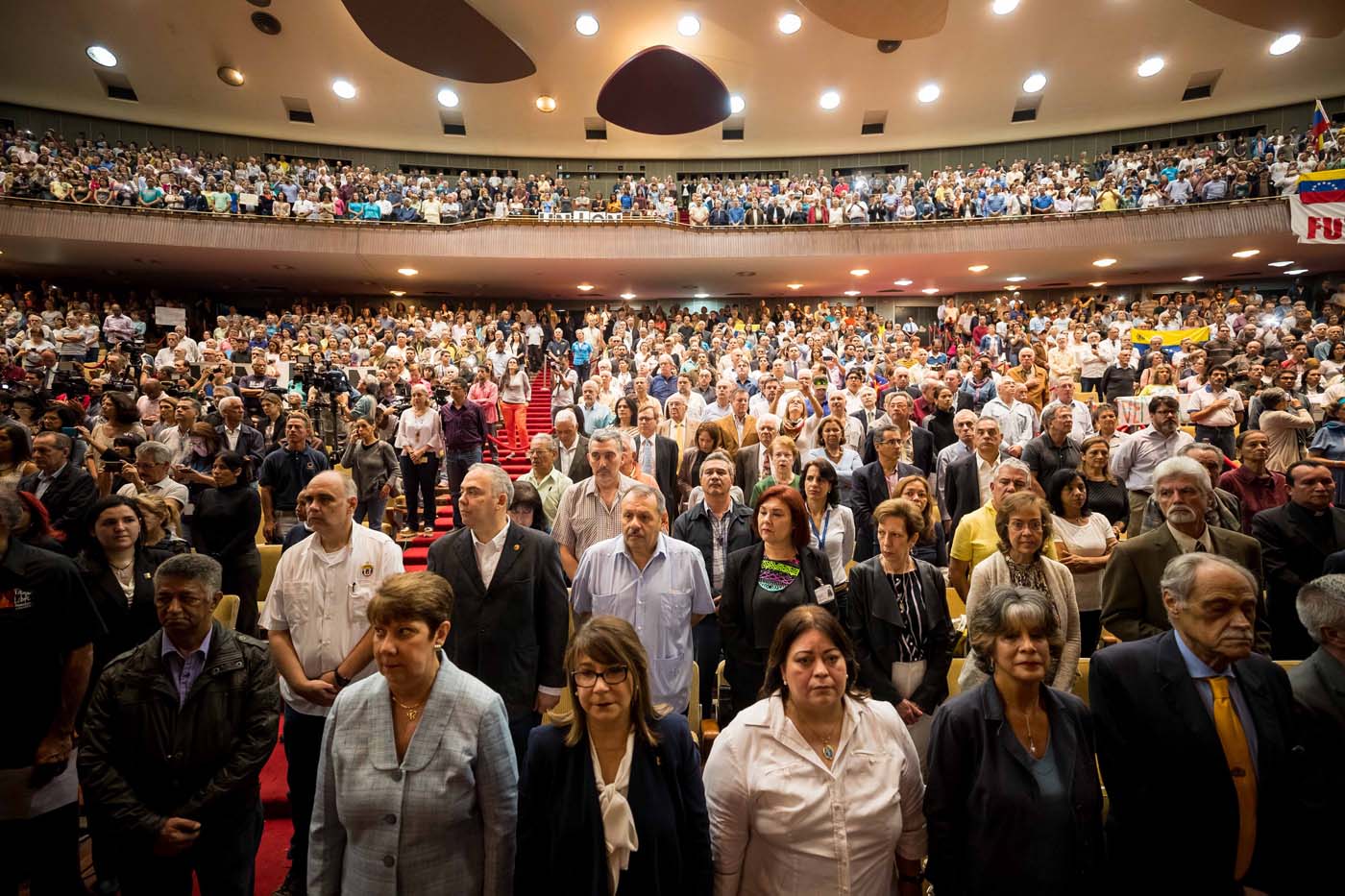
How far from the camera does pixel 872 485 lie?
3.95 m

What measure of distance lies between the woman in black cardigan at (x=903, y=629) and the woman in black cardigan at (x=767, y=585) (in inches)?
7.5

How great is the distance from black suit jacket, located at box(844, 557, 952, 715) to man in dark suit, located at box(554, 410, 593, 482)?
244 cm

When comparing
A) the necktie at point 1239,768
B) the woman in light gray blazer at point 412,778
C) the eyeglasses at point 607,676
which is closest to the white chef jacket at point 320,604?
the woman in light gray blazer at point 412,778

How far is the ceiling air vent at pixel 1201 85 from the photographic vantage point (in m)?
14.8

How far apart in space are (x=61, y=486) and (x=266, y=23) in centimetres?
1489

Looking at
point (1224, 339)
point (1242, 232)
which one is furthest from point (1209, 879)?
point (1242, 232)

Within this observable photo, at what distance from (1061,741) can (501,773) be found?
1521 mm

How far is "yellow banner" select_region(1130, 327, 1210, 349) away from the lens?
36.3 ft

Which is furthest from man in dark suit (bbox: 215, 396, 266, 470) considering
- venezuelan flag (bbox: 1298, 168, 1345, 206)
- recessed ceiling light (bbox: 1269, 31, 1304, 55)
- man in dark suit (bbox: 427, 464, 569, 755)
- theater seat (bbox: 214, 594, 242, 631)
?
recessed ceiling light (bbox: 1269, 31, 1304, 55)

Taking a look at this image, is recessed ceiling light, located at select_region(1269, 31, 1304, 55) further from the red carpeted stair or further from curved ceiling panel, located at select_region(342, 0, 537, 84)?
the red carpeted stair

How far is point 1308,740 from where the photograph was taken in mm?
1730

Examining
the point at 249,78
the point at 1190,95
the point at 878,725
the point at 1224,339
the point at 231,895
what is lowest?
the point at 231,895

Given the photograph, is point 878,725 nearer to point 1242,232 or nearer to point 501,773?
point 501,773

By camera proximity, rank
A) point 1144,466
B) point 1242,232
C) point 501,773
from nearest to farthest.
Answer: point 501,773
point 1144,466
point 1242,232
